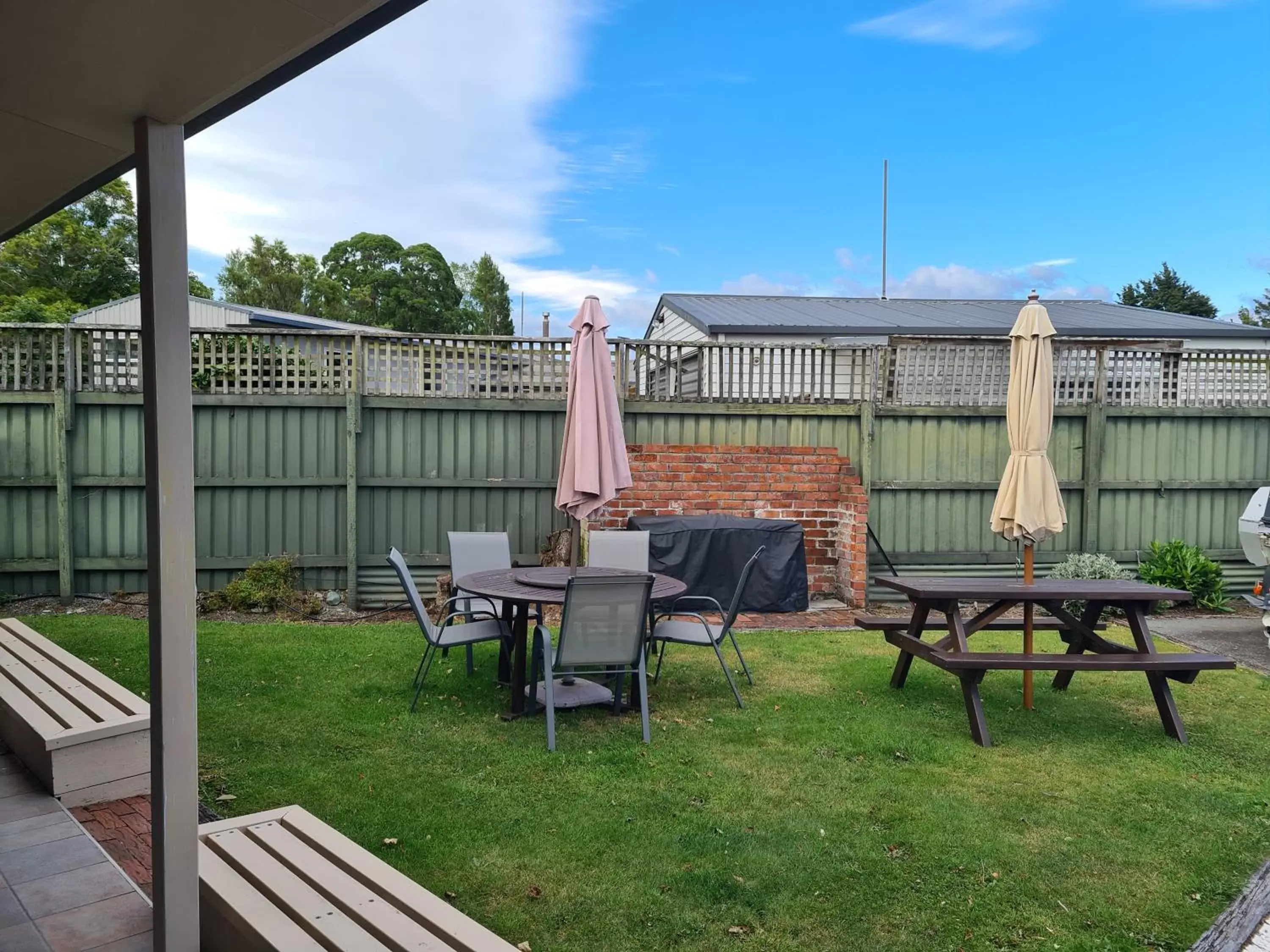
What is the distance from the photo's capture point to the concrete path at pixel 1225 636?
6.65m

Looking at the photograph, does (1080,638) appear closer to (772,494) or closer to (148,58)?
(772,494)

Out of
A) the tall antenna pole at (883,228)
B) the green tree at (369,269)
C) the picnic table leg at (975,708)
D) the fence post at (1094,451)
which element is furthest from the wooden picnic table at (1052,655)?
the green tree at (369,269)

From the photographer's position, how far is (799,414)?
871 cm

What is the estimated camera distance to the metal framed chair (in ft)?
21.0

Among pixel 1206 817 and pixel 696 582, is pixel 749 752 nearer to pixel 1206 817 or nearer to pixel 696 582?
pixel 1206 817

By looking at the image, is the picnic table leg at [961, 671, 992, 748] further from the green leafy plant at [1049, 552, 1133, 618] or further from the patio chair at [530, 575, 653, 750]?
the green leafy plant at [1049, 552, 1133, 618]

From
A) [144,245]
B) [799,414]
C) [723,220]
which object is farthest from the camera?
[723,220]

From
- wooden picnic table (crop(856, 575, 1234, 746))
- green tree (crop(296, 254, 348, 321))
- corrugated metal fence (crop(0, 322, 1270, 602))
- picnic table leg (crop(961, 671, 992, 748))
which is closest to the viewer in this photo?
picnic table leg (crop(961, 671, 992, 748))

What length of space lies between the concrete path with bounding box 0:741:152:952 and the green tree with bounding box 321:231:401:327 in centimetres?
3700

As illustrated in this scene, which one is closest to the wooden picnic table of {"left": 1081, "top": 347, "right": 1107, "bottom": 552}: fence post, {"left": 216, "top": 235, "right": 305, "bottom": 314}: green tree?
{"left": 1081, "top": 347, "right": 1107, "bottom": 552}: fence post

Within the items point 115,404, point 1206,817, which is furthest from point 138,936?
point 115,404

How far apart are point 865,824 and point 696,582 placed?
4223 millimetres

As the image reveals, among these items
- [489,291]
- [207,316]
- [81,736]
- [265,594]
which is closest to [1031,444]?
[81,736]

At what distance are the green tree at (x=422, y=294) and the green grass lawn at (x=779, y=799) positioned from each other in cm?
3412
